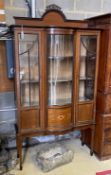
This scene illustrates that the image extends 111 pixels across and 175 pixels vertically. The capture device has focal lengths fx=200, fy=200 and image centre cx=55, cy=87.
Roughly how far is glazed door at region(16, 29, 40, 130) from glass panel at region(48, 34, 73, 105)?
148 millimetres

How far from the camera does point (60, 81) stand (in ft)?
7.60

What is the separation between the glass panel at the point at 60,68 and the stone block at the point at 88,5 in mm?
728

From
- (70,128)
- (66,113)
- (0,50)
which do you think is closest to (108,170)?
(70,128)

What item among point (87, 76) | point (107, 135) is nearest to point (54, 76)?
point (87, 76)

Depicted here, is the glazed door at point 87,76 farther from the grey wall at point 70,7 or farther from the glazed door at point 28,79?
the grey wall at point 70,7

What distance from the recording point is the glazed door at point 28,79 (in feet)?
6.72

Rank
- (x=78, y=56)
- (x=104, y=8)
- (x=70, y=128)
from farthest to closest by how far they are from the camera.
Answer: (x=104, y=8)
(x=70, y=128)
(x=78, y=56)

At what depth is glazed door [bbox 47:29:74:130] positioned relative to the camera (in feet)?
7.19

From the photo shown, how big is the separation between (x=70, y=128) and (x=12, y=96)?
2.78ft

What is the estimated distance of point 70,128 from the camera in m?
2.38

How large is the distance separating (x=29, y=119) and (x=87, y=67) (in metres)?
0.94

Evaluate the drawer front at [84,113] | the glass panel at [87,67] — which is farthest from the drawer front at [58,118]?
the glass panel at [87,67]

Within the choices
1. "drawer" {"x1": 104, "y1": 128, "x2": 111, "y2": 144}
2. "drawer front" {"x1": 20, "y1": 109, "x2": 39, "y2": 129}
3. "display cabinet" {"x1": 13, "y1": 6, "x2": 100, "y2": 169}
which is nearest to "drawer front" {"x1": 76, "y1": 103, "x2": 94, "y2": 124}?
"display cabinet" {"x1": 13, "y1": 6, "x2": 100, "y2": 169}

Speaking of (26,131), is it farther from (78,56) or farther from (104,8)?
(104,8)
